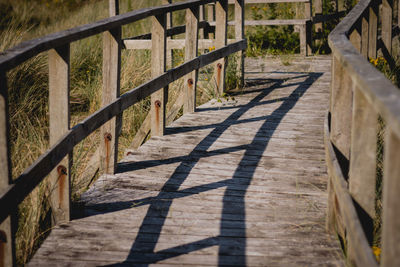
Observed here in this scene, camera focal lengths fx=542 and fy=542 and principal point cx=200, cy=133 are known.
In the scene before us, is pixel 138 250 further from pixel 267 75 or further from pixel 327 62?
pixel 327 62

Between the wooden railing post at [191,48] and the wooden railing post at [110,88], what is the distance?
1895 millimetres

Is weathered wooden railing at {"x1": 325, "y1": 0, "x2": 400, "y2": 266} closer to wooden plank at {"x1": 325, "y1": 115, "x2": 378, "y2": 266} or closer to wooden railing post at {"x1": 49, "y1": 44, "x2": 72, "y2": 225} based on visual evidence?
wooden plank at {"x1": 325, "y1": 115, "x2": 378, "y2": 266}

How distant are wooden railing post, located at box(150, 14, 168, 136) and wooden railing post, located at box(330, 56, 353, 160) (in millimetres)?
2197

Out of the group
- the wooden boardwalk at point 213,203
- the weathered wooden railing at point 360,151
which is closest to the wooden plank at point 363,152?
the weathered wooden railing at point 360,151

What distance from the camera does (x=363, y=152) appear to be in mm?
2600

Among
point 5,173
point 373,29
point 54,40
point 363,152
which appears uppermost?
point 373,29

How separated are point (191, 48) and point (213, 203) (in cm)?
277

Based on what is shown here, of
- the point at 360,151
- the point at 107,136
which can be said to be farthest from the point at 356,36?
the point at 107,136

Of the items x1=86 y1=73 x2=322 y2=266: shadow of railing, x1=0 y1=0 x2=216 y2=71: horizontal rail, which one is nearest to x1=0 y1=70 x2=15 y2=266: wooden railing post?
x1=0 y1=0 x2=216 y2=71: horizontal rail

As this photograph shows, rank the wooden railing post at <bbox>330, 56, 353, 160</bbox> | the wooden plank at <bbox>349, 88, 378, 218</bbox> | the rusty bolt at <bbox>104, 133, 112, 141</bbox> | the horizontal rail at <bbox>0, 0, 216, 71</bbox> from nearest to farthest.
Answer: the wooden plank at <bbox>349, 88, 378, 218</bbox>
the horizontal rail at <bbox>0, 0, 216, 71</bbox>
the wooden railing post at <bbox>330, 56, 353, 160</bbox>
the rusty bolt at <bbox>104, 133, 112, 141</bbox>

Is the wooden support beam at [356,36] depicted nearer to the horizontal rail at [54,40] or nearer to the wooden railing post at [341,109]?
the wooden railing post at [341,109]

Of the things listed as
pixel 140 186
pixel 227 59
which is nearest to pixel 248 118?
pixel 227 59

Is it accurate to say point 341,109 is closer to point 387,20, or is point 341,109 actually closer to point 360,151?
point 360,151

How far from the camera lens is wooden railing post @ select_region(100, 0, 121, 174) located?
422 cm
